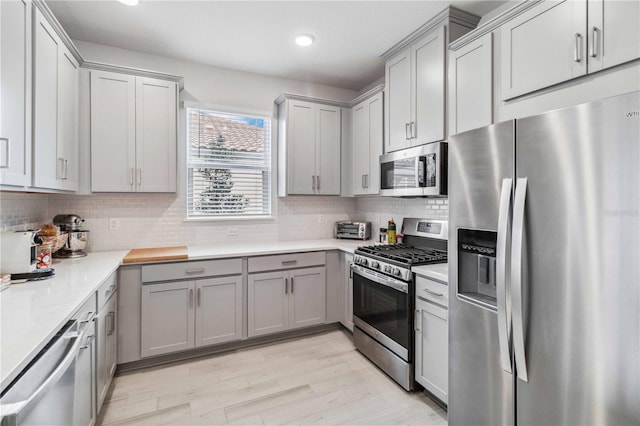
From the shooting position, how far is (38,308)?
4.55 ft

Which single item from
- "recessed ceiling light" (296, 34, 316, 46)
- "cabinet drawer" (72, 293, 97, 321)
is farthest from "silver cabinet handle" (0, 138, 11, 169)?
"recessed ceiling light" (296, 34, 316, 46)

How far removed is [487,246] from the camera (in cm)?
162

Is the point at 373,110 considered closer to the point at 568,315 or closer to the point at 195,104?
the point at 195,104

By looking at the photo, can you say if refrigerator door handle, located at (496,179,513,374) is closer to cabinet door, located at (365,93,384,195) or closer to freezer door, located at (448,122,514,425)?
freezer door, located at (448,122,514,425)

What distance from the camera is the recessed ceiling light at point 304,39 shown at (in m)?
2.75

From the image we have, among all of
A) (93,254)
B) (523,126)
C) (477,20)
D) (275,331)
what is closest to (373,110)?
(477,20)

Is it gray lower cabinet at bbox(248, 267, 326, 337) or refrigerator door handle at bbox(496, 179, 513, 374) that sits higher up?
refrigerator door handle at bbox(496, 179, 513, 374)

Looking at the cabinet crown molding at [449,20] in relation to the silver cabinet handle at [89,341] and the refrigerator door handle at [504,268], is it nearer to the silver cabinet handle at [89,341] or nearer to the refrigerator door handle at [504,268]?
the refrigerator door handle at [504,268]

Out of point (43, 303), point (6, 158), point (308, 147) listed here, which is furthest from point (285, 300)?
point (6, 158)

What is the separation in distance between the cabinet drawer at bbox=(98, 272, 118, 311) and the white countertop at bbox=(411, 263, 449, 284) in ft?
6.67

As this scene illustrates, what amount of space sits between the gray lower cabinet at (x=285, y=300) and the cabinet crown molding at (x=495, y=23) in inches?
90.2

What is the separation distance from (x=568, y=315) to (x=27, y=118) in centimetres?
278

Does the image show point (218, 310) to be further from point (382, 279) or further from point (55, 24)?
point (55, 24)

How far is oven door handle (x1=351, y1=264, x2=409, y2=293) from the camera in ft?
7.58
